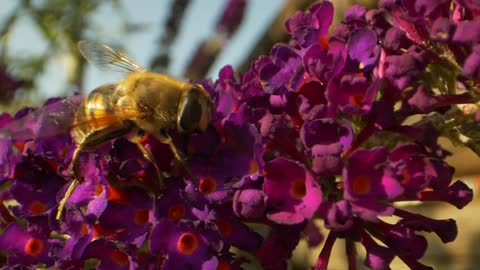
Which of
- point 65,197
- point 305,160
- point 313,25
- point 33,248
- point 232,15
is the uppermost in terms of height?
point 313,25

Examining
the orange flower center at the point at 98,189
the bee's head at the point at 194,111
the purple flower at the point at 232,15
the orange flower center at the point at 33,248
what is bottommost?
the purple flower at the point at 232,15

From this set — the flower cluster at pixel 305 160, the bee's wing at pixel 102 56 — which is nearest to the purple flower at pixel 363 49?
the flower cluster at pixel 305 160

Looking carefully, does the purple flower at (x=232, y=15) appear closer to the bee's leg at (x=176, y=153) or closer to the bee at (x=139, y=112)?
the bee at (x=139, y=112)

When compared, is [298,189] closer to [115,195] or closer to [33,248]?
[115,195]

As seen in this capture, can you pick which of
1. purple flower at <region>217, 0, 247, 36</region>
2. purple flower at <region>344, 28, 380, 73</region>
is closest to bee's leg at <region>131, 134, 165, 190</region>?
purple flower at <region>344, 28, 380, 73</region>

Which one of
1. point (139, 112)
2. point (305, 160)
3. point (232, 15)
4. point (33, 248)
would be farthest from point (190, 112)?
point (232, 15)

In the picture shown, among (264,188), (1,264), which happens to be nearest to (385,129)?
(264,188)
